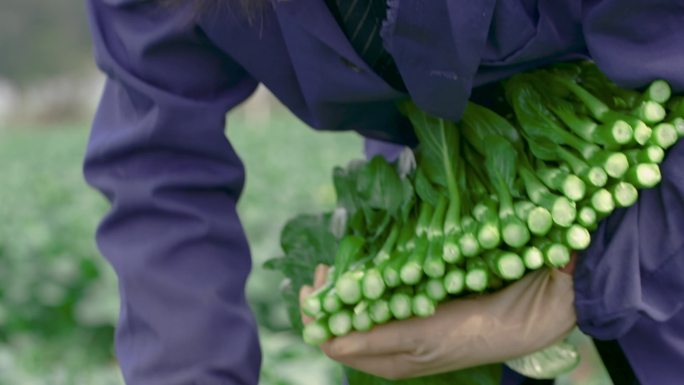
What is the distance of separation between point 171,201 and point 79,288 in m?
2.97

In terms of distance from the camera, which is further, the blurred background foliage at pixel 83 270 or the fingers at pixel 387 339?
the blurred background foliage at pixel 83 270

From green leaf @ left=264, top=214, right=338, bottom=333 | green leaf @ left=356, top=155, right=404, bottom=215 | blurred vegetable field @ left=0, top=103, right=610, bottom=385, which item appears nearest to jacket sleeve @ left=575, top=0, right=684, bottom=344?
green leaf @ left=356, top=155, right=404, bottom=215

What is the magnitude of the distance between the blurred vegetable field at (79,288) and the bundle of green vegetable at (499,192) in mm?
1088

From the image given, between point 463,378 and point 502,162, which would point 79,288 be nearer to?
point 463,378

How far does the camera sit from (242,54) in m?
1.57

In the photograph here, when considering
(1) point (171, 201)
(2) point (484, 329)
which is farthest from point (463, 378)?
(1) point (171, 201)

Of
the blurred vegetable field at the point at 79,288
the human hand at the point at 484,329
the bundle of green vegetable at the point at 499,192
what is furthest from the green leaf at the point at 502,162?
the blurred vegetable field at the point at 79,288

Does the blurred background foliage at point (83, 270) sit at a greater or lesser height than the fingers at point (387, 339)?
lesser

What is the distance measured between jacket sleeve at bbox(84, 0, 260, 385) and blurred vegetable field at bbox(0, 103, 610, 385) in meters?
1.05

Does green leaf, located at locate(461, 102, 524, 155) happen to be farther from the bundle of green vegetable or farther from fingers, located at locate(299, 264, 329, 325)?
fingers, located at locate(299, 264, 329, 325)

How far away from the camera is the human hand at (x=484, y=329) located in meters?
1.53

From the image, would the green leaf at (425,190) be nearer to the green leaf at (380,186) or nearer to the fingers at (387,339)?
the green leaf at (380,186)

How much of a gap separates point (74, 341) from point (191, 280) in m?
2.57

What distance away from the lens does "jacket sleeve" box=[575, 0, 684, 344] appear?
142cm
